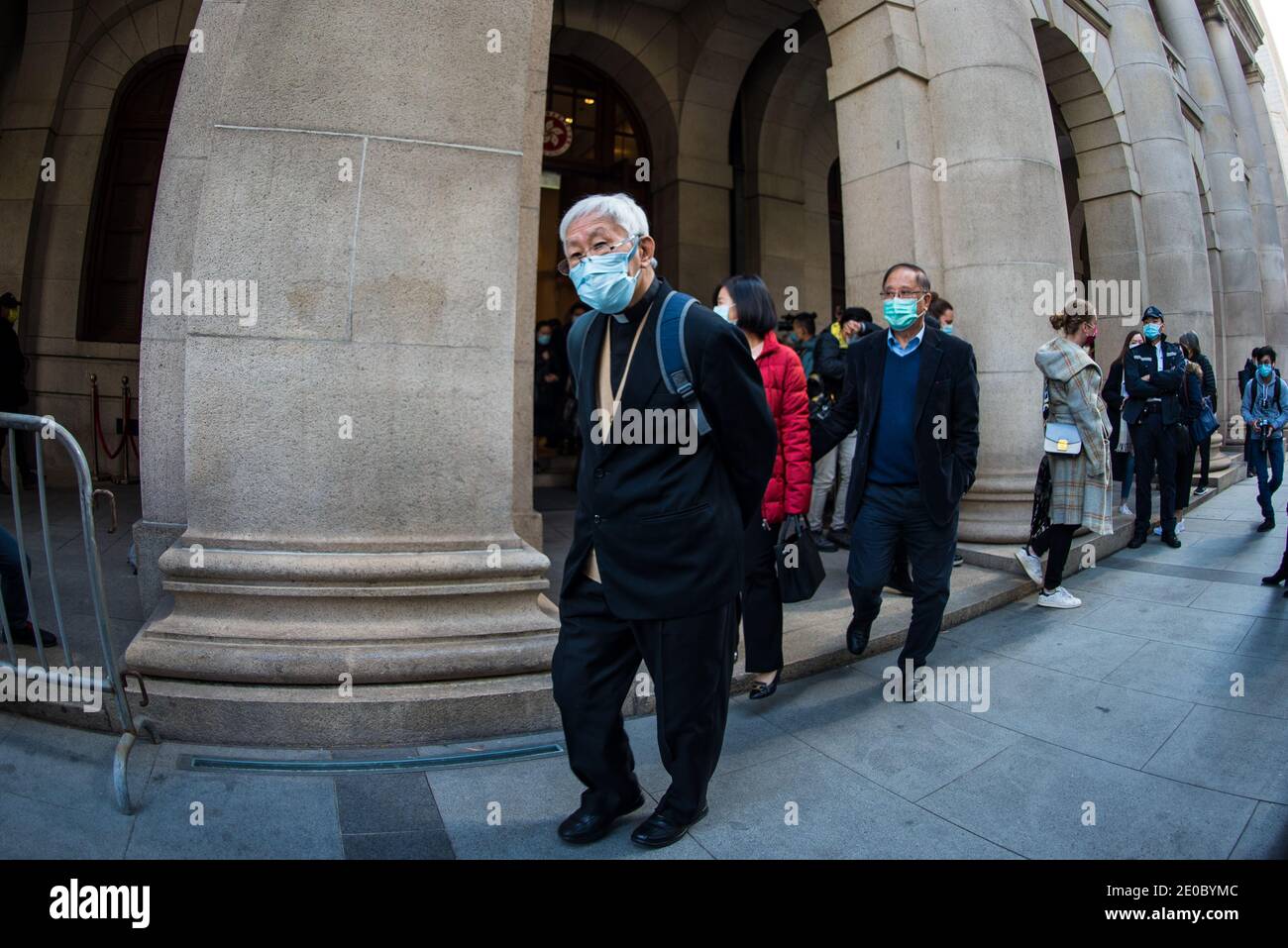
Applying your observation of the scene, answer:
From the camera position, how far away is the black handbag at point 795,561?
4.01 metres

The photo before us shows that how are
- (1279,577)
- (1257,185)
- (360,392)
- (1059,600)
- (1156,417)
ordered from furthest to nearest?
(1257,185), (1156,417), (1279,577), (1059,600), (360,392)

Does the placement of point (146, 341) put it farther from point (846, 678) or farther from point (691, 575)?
point (846, 678)

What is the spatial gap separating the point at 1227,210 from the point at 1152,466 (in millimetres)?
13781

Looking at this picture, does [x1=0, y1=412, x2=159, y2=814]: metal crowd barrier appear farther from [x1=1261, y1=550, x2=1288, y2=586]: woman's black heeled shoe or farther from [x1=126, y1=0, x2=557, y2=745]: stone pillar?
[x1=1261, y1=550, x2=1288, y2=586]: woman's black heeled shoe

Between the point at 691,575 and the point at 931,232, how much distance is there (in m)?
6.03

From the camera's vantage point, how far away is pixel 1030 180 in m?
7.28

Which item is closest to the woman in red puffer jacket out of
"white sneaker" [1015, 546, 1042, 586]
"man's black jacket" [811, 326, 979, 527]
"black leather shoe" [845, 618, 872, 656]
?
"man's black jacket" [811, 326, 979, 527]

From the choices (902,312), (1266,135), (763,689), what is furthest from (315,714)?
(1266,135)

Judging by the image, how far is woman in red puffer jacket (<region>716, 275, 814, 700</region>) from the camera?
157 inches

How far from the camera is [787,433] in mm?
4066

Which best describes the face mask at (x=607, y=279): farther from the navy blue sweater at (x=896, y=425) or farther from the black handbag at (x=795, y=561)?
the navy blue sweater at (x=896, y=425)

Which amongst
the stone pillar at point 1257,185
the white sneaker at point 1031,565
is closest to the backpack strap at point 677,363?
the white sneaker at point 1031,565

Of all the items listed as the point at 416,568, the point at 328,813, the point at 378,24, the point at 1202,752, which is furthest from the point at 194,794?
the point at 1202,752

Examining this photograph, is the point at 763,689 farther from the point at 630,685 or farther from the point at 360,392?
the point at 360,392
